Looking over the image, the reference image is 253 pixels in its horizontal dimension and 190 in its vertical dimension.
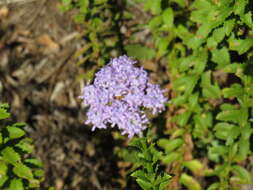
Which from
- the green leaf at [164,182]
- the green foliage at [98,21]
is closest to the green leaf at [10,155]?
the green leaf at [164,182]

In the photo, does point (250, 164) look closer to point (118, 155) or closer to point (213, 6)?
point (118, 155)

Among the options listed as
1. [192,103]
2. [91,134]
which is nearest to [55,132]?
[91,134]

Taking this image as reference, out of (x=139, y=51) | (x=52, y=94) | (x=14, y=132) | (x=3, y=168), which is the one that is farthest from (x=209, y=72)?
(x=52, y=94)

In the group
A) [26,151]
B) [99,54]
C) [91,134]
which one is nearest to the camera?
[26,151]

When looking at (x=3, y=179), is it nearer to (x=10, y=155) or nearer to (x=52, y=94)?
(x=10, y=155)

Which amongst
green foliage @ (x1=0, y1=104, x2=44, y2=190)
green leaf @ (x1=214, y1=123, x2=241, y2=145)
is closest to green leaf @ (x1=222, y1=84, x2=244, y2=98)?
green leaf @ (x1=214, y1=123, x2=241, y2=145)

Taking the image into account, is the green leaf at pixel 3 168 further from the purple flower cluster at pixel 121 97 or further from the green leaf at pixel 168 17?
the green leaf at pixel 168 17

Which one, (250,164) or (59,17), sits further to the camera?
(59,17)
